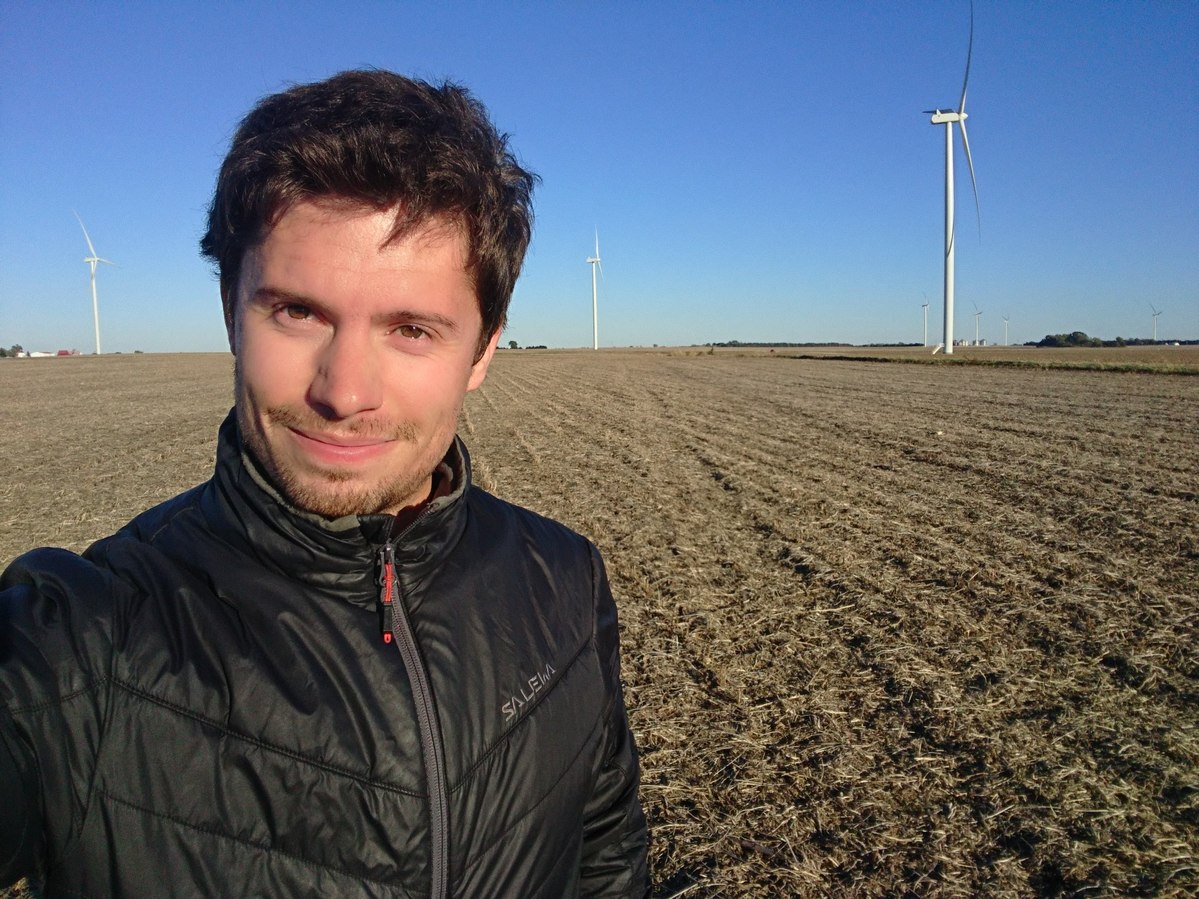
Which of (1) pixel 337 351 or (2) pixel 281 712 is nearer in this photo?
(2) pixel 281 712

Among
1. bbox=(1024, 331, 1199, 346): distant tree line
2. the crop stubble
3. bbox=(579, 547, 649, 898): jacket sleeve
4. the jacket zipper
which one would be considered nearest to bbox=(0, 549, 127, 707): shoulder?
the jacket zipper

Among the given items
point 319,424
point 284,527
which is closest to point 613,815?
point 284,527

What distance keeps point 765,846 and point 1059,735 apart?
1884 millimetres

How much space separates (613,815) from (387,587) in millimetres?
890

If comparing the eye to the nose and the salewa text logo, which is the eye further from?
the salewa text logo

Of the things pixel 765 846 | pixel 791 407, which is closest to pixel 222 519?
→ pixel 765 846

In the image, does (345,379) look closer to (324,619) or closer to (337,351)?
(337,351)

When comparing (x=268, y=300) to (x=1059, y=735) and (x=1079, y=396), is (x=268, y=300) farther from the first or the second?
(x=1079, y=396)

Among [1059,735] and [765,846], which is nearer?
[765,846]

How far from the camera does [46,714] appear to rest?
1175 mm

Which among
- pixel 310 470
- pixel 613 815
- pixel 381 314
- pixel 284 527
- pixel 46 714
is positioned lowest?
pixel 613 815

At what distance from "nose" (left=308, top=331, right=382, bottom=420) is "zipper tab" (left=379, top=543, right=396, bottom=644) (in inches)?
11.4

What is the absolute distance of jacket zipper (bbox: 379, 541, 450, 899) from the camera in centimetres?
142

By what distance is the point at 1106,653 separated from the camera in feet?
16.4
